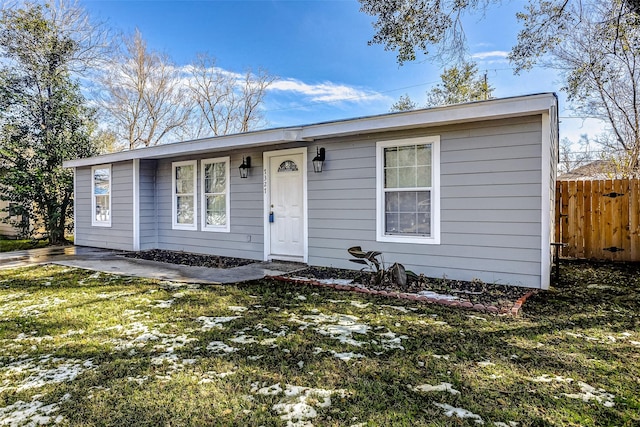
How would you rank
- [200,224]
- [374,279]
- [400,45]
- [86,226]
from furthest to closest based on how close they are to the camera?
[86,226], [200,224], [400,45], [374,279]

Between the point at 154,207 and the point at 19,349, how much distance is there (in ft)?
20.7

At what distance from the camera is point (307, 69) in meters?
18.4

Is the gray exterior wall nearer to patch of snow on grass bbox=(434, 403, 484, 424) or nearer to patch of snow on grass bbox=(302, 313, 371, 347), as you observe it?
patch of snow on grass bbox=(302, 313, 371, 347)

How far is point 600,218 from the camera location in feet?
23.0

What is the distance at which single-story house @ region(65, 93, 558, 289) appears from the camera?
453 centimetres

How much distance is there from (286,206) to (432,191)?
2.73 m

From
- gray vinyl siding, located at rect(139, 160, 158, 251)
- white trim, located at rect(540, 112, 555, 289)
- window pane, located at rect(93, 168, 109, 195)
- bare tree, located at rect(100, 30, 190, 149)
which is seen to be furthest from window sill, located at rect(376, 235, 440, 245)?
bare tree, located at rect(100, 30, 190, 149)

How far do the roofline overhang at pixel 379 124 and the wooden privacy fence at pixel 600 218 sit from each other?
3.55 meters

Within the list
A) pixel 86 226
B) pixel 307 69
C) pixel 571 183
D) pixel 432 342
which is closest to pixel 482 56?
pixel 571 183

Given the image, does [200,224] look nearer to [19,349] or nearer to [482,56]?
[19,349]

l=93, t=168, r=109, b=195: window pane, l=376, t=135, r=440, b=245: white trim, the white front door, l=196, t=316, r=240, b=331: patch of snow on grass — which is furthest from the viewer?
l=93, t=168, r=109, b=195: window pane

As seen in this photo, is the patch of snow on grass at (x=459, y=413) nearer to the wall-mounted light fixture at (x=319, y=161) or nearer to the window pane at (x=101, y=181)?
the wall-mounted light fixture at (x=319, y=161)

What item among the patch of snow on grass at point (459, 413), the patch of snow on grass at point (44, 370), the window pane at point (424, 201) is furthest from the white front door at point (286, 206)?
the patch of snow on grass at point (459, 413)

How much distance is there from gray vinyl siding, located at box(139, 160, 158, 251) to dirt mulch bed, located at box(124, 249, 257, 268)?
332 millimetres
